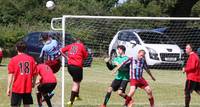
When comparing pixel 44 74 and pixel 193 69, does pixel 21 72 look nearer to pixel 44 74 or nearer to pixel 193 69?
pixel 44 74

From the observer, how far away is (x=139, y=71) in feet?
45.1

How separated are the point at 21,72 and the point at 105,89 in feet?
25.3

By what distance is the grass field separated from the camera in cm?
1538

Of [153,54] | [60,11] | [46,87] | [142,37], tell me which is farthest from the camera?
[60,11]

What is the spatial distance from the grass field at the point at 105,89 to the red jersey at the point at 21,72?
10.2 feet

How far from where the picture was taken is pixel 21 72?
11.0 m

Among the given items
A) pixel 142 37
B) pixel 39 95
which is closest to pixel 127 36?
pixel 142 37

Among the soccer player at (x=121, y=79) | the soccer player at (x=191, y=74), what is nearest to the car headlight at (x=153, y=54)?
the soccer player at (x=191, y=74)

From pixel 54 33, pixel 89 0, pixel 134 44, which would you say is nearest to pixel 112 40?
pixel 134 44

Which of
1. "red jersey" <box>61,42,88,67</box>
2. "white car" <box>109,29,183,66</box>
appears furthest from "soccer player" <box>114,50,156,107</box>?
"white car" <box>109,29,183,66</box>

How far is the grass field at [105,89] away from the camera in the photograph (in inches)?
606

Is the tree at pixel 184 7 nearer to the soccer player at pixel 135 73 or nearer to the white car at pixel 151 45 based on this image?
the white car at pixel 151 45

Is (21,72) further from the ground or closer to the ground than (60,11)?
further from the ground

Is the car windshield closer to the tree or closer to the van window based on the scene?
the van window
